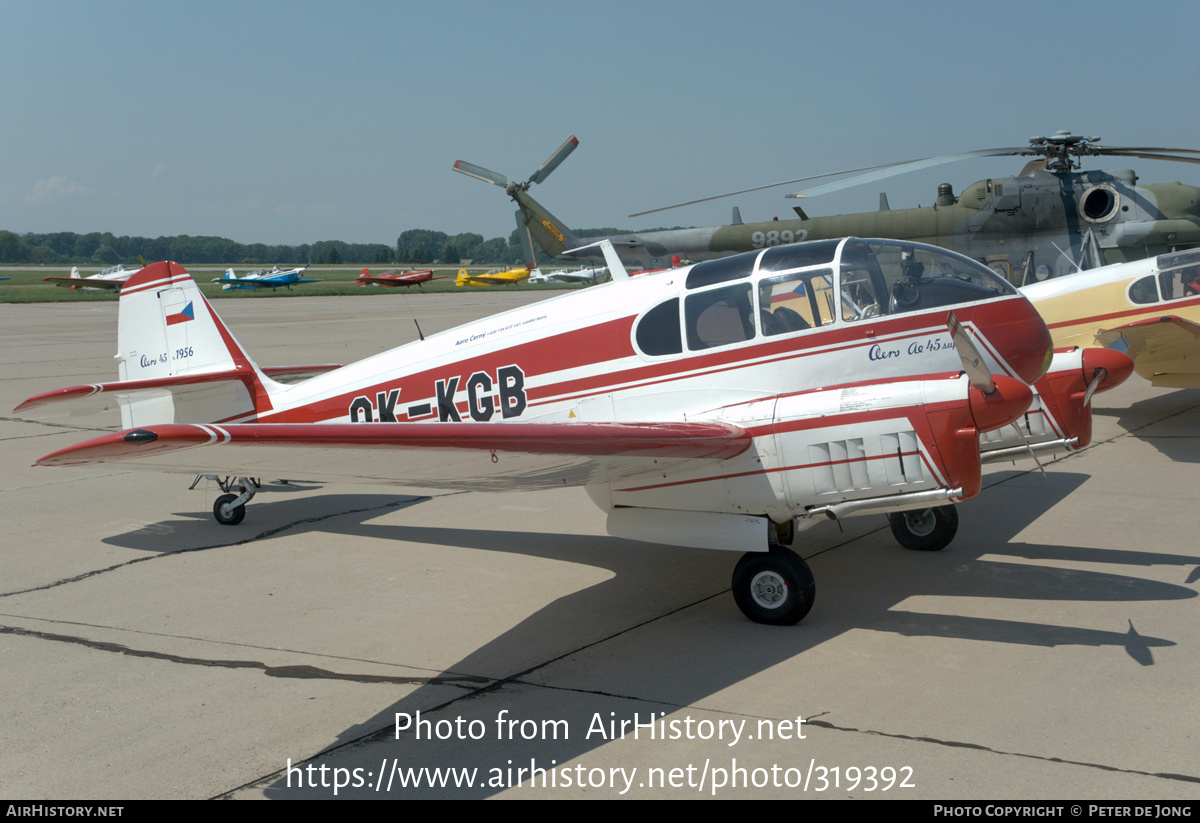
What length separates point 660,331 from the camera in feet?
21.8

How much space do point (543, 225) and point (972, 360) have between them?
17204 mm

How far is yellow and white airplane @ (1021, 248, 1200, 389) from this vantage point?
11.4 m

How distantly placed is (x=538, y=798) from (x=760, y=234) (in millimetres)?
16847

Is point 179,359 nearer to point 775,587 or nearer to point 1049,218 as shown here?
point 775,587

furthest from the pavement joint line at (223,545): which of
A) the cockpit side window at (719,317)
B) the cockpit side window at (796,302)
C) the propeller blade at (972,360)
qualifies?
the propeller blade at (972,360)

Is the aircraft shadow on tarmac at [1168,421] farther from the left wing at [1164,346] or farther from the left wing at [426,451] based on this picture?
the left wing at [426,451]

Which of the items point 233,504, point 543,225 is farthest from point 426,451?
point 543,225

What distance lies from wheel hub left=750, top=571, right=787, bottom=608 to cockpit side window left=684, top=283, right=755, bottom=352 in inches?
66.3

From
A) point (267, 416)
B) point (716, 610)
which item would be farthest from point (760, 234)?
point (716, 610)

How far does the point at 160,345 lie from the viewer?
873cm

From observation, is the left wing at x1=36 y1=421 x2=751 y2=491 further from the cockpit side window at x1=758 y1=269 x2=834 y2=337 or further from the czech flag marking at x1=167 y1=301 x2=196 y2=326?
the czech flag marking at x1=167 y1=301 x2=196 y2=326

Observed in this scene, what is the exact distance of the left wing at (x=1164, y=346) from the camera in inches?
432

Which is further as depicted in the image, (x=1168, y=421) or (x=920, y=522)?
(x=1168, y=421)

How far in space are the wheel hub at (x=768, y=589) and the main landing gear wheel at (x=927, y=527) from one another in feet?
6.60
